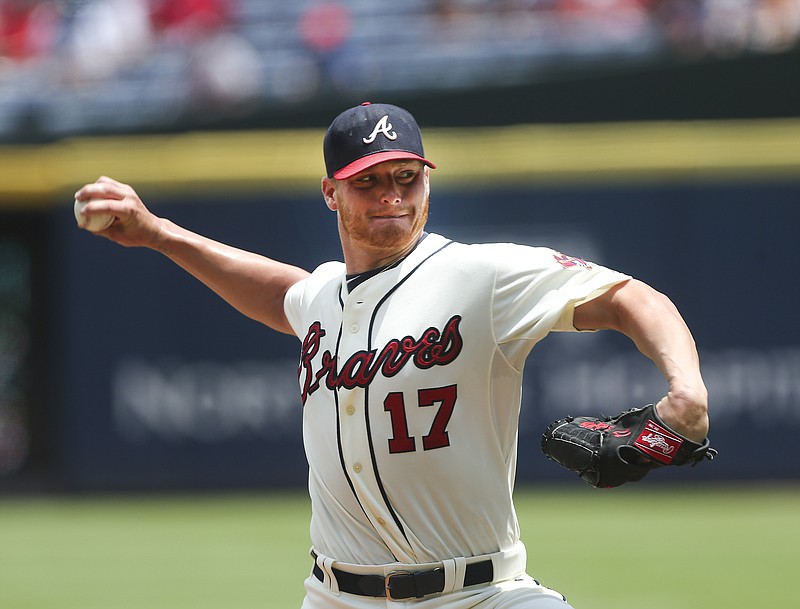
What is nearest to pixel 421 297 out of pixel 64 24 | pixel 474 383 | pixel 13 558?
pixel 474 383

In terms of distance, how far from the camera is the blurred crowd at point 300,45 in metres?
11.6

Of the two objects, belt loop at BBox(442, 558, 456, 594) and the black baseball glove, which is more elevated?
the black baseball glove

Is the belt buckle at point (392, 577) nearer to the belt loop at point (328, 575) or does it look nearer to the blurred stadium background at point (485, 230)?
the belt loop at point (328, 575)

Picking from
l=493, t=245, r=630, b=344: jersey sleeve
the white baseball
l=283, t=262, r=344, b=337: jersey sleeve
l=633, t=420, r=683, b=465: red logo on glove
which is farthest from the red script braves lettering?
the white baseball

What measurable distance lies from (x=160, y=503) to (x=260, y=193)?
2.72 m

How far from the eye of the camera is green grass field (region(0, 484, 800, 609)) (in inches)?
276

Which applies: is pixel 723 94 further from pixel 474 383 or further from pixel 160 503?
pixel 474 383

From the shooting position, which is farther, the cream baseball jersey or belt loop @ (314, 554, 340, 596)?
belt loop @ (314, 554, 340, 596)

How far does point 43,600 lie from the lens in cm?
708

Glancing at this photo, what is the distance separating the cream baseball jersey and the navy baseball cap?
31 centimetres

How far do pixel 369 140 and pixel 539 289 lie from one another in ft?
2.09

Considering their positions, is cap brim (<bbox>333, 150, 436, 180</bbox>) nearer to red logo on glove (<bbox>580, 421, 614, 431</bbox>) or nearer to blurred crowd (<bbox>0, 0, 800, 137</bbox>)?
red logo on glove (<bbox>580, 421, 614, 431</bbox>)

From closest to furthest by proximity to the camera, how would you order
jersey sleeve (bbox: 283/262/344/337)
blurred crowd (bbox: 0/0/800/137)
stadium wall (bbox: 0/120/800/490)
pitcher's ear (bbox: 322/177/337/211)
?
pitcher's ear (bbox: 322/177/337/211) < jersey sleeve (bbox: 283/262/344/337) < stadium wall (bbox: 0/120/800/490) < blurred crowd (bbox: 0/0/800/137)

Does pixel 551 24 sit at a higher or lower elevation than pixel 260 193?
higher
